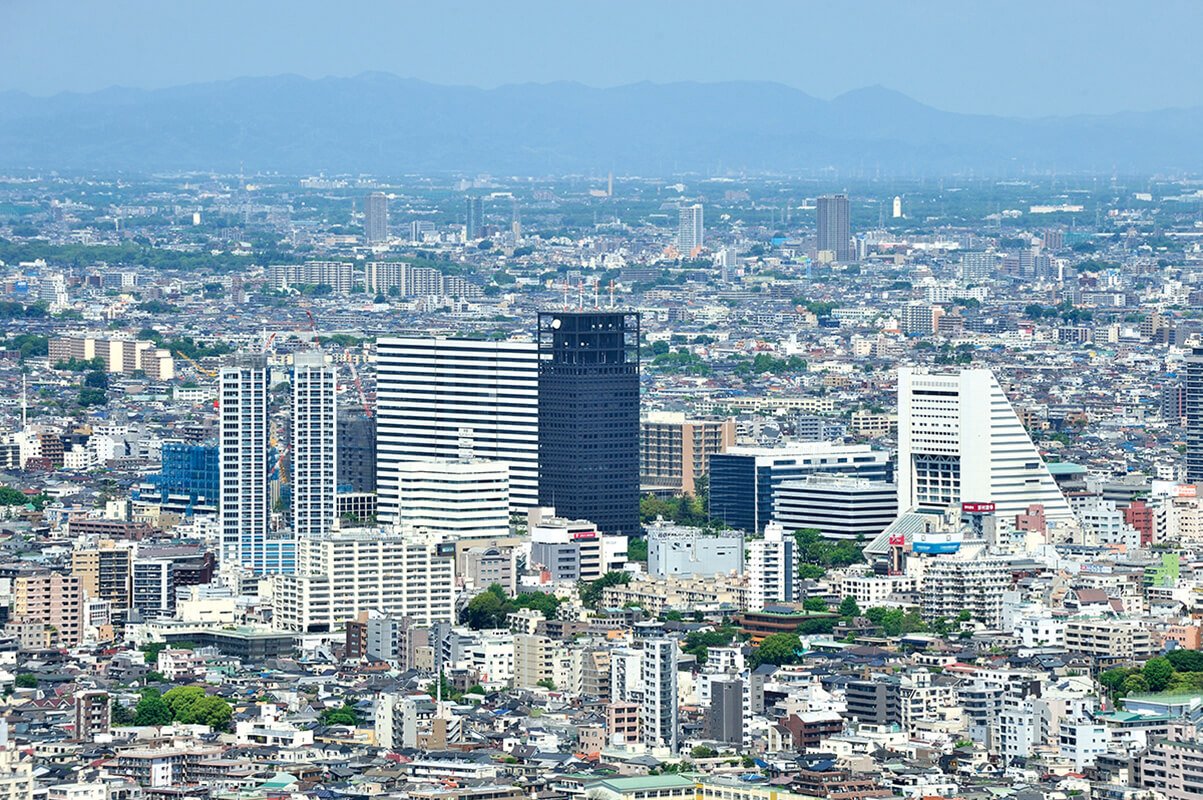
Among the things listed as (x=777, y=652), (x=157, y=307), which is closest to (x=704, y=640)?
(x=777, y=652)

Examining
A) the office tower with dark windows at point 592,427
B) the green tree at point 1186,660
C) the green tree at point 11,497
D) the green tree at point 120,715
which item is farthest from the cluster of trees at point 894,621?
the green tree at point 11,497

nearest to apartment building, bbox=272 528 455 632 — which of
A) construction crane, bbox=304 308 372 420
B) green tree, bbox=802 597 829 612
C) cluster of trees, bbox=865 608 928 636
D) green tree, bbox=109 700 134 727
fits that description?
green tree, bbox=802 597 829 612

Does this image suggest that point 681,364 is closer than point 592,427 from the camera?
No

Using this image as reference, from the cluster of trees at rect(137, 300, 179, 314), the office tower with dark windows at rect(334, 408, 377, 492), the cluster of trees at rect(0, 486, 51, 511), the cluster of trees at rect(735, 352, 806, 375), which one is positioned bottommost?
the cluster of trees at rect(137, 300, 179, 314)

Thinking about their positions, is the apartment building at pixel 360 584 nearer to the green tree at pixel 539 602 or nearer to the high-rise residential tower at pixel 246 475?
the green tree at pixel 539 602

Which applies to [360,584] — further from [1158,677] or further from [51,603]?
[1158,677]

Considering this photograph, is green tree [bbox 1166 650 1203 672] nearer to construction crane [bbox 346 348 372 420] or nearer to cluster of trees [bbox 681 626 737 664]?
cluster of trees [bbox 681 626 737 664]

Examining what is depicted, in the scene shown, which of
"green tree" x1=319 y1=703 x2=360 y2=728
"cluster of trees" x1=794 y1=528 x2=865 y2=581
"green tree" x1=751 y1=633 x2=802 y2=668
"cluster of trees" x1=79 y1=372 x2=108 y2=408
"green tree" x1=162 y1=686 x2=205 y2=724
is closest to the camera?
"green tree" x1=162 y1=686 x2=205 y2=724
